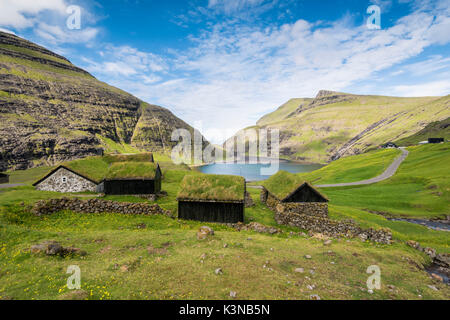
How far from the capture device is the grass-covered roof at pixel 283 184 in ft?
90.7

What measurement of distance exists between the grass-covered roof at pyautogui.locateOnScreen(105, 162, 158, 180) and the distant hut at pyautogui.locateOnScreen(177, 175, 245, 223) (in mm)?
10822

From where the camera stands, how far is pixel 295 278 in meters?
12.0

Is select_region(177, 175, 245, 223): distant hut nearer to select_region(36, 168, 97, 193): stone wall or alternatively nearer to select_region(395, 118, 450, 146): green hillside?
select_region(36, 168, 97, 193): stone wall

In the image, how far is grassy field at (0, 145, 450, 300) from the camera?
10.2 metres

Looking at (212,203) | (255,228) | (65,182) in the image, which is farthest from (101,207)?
(255,228)

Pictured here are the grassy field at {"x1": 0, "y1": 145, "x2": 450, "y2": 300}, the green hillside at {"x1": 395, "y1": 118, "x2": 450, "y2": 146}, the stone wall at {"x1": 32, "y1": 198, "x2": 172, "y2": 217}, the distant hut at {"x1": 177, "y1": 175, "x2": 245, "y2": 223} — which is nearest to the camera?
the grassy field at {"x1": 0, "y1": 145, "x2": 450, "y2": 300}

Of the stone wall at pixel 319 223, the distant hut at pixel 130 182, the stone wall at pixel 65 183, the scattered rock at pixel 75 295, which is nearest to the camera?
the scattered rock at pixel 75 295

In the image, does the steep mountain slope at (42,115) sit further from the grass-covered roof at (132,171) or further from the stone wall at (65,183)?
the grass-covered roof at (132,171)

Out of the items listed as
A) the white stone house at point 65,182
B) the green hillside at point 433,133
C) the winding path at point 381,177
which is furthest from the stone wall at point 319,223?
the green hillside at point 433,133

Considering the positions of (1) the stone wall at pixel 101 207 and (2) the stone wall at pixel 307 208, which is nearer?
(1) the stone wall at pixel 101 207

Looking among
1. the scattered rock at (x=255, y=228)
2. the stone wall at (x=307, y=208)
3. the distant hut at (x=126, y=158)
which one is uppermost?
Result: the distant hut at (x=126, y=158)

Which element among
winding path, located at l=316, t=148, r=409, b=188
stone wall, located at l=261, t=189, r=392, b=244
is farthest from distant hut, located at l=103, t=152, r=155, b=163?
winding path, located at l=316, t=148, r=409, b=188

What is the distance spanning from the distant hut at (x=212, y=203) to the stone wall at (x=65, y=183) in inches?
836
